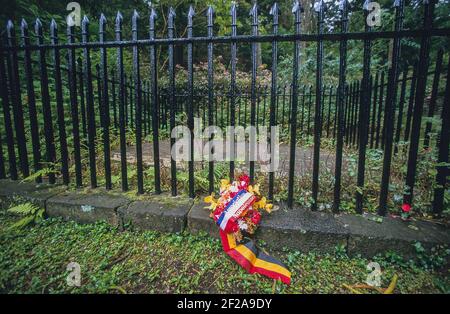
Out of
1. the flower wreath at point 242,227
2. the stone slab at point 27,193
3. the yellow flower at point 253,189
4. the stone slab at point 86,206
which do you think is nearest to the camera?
the flower wreath at point 242,227

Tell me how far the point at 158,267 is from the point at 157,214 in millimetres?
518

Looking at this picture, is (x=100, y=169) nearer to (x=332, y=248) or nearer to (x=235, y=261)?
Result: (x=235, y=261)

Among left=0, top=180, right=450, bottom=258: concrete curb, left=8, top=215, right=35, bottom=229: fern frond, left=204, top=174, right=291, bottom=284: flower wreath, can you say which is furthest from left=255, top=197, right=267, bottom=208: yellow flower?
left=8, top=215, right=35, bottom=229: fern frond

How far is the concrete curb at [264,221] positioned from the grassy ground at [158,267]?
96 millimetres

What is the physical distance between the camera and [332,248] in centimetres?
216

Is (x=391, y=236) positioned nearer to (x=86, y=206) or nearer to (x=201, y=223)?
(x=201, y=223)

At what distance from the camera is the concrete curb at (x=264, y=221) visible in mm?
2088

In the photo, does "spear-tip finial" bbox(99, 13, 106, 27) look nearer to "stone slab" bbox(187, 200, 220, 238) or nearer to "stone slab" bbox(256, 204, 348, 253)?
"stone slab" bbox(187, 200, 220, 238)

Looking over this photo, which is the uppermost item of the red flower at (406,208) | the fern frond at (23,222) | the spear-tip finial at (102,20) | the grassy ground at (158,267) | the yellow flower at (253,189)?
the spear-tip finial at (102,20)

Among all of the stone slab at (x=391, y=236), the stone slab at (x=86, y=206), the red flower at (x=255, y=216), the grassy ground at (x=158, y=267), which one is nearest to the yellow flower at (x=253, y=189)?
the red flower at (x=255, y=216)

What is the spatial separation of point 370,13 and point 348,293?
6.91 ft

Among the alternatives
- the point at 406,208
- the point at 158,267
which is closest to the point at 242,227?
the point at 158,267

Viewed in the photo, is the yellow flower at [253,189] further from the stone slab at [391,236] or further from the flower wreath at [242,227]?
the stone slab at [391,236]

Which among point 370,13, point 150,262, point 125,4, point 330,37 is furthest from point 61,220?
point 125,4
